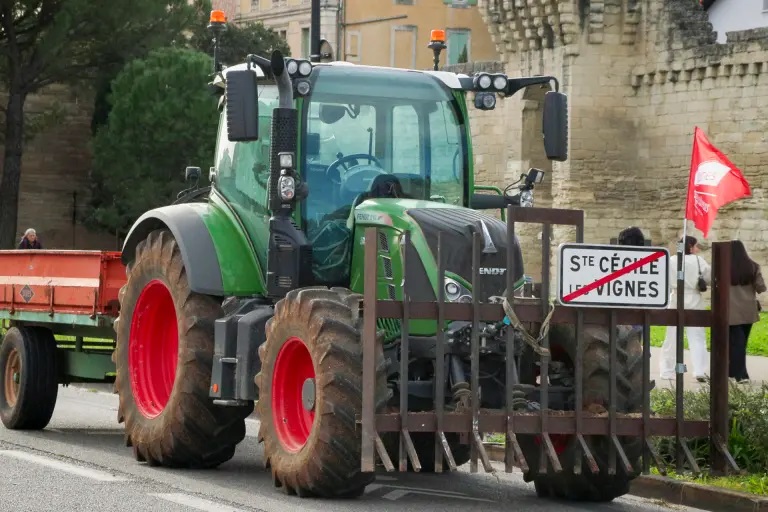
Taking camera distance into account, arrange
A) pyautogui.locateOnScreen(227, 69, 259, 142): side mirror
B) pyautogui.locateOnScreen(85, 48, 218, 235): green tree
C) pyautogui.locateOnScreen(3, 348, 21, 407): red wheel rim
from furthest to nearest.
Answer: pyautogui.locateOnScreen(85, 48, 218, 235): green tree, pyautogui.locateOnScreen(3, 348, 21, 407): red wheel rim, pyautogui.locateOnScreen(227, 69, 259, 142): side mirror

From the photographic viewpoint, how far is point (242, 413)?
37.0ft

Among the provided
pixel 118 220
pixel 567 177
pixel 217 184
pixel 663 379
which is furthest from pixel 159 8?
pixel 217 184

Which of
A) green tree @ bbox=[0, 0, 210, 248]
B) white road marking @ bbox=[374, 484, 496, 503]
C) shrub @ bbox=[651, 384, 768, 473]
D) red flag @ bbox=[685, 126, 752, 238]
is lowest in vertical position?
white road marking @ bbox=[374, 484, 496, 503]

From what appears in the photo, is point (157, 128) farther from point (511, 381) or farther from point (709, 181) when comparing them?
point (511, 381)

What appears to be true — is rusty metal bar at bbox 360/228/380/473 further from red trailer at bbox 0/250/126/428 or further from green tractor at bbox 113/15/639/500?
red trailer at bbox 0/250/126/428

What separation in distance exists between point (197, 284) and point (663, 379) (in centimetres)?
767

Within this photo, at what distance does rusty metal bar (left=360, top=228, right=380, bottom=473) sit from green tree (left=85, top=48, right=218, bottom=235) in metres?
46.0

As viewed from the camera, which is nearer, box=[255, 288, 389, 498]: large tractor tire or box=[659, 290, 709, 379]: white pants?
box=[255, 288, 389, 498]: large tractor tire

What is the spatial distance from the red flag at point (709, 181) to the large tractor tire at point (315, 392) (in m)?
7.11

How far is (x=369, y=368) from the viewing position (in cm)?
951

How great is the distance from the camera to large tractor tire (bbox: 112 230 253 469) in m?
11.2

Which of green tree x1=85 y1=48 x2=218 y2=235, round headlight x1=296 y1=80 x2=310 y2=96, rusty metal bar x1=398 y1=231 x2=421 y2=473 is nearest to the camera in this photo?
rusty metal bar x1=398 y1=231 x2=421 y2=473

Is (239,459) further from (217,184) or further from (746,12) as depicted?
(746,12)

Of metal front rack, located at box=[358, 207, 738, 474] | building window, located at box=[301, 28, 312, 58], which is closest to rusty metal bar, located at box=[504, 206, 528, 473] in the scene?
metal front rack, located at box=[358, 207, 738, 474]
